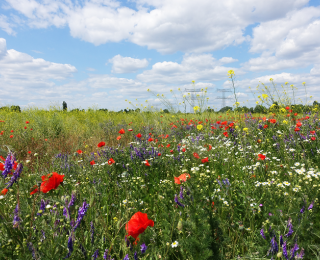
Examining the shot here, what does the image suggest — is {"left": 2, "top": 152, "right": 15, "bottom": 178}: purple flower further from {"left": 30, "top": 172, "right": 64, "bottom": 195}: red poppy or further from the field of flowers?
{"left": 30, "top": 172, "right": 64, "bottom": 195}: red poppy

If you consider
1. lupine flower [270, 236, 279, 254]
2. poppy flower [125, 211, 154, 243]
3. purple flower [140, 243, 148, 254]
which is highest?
poppy flower [125, 211, 154, 243]

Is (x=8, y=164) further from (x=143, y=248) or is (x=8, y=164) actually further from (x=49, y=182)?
(x=143, y=248)

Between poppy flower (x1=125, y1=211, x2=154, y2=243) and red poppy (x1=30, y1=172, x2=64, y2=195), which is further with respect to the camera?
red poppy (x1=30, y1=172, x2=64, y2=195)

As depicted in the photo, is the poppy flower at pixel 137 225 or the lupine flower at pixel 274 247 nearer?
the poppy flower at pixel 137 225

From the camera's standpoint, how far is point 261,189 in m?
2.16

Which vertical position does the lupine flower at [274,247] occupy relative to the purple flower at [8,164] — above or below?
below

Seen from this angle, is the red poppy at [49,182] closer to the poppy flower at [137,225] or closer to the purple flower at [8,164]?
the purple flower at [8,164]

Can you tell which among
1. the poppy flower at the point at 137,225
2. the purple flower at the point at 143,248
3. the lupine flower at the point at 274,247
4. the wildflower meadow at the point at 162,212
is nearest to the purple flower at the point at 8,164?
the wildflower meadow at the point at 162,212

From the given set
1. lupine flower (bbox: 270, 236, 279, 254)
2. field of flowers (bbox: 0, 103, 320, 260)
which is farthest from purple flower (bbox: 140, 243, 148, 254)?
lupine flower (bbox: 270, 236, 279, 254)

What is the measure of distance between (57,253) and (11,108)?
19296 mm

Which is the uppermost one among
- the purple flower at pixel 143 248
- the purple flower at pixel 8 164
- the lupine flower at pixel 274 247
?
the purple flower at pixel 8 164

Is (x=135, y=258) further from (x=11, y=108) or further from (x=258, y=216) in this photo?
(x=11, y=108)

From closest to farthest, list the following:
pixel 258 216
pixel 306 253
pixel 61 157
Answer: pixel 306 253 < pixel 258 216 < pixel 61 157

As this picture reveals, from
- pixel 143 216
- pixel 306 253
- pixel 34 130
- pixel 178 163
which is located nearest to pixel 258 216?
pixel 306 253
